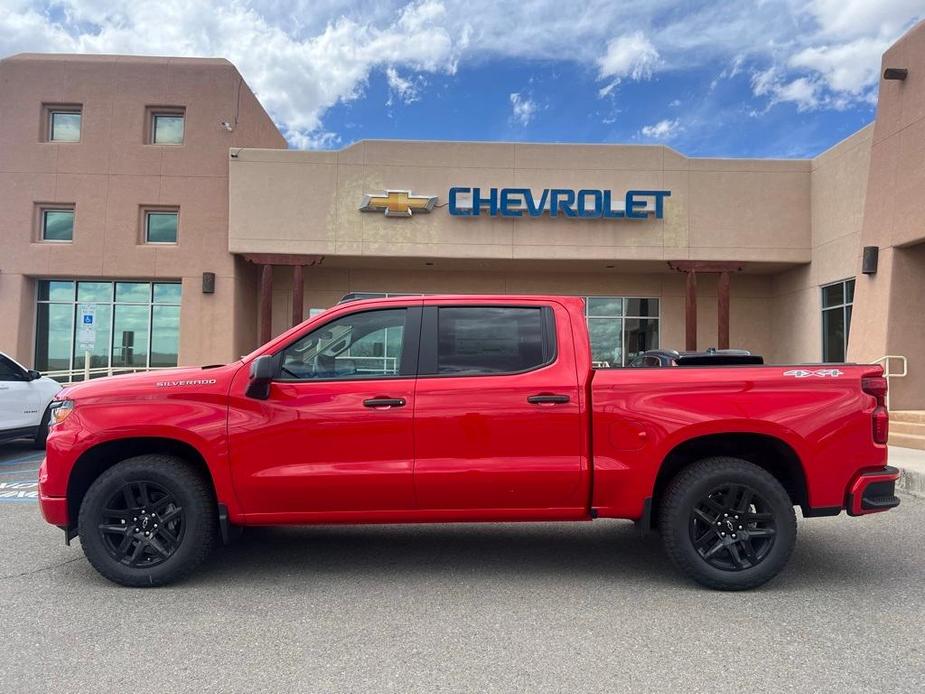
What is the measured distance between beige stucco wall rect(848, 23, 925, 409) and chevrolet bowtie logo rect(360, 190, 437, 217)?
34.9 ft

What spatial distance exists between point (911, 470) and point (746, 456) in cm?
473

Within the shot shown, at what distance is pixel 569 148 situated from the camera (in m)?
18.4

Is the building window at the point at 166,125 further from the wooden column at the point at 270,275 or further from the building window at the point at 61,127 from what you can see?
the wooden column at the point at 270,275

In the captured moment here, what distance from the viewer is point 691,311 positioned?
18781 millimetres

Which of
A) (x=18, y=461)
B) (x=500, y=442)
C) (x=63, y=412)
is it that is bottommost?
(x=18, y=461)

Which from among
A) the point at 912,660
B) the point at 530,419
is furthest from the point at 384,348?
the point at 912,660

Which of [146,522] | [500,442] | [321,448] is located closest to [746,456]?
[500,442]

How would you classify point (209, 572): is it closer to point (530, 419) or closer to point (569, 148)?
point (530, 419)

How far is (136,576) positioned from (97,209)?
58.2ft

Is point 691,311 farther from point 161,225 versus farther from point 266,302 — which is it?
point 161,225

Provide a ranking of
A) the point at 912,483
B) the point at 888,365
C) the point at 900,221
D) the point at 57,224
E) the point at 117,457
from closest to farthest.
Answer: the point at 117,457 → the point at 912,483 → the point at 900,221 → the point at 888,365 → the point at 57,224

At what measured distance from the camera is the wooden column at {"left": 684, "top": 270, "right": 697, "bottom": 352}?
18.7 meters

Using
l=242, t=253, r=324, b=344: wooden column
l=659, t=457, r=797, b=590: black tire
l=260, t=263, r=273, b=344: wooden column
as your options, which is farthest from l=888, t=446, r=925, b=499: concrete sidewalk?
l=260, t=263, r=273, b=344: wooden column

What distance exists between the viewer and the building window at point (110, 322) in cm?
1930
